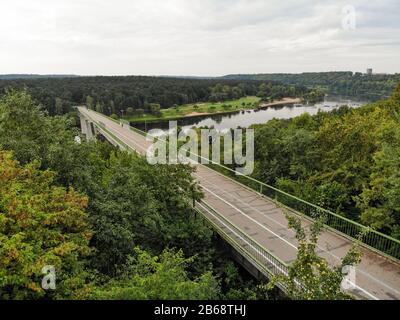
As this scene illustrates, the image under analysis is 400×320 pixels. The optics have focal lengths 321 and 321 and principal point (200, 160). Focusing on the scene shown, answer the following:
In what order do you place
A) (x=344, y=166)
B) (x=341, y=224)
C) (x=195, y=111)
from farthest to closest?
(x=195, y=111) → (x=344, y=166) → (x=341, y=224)

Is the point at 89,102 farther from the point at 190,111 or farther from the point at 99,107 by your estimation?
the point at 190,111

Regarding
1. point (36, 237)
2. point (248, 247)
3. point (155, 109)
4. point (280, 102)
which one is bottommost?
point (248, 247)

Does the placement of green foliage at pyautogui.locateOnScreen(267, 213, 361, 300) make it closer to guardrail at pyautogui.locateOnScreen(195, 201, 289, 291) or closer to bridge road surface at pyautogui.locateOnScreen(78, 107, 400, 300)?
bridge road surface at pyautogui.locateOnScreen(78, 107, 400, 300)

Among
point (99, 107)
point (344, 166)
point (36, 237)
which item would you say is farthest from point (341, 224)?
point (99, 107)

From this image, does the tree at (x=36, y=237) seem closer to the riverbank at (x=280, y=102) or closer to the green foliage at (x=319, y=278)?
the green foliage at (x=319, y=278)

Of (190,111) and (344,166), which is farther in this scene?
(190,111)

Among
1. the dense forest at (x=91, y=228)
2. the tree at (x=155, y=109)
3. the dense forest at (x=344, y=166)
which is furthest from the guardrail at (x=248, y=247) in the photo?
the tree at (x=155, y=109)
